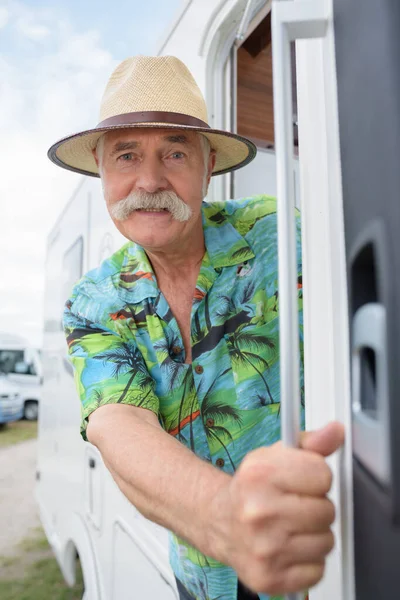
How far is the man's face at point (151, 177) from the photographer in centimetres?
148

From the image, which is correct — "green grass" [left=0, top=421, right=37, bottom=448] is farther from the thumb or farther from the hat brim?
the thumb

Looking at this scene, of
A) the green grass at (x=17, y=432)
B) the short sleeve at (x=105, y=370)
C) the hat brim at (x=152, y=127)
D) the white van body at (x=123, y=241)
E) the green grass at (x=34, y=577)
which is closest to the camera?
the white van body at (x=123, y=241)

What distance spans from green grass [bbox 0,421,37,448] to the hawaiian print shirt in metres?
11.2

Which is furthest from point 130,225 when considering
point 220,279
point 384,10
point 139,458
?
point 384,10

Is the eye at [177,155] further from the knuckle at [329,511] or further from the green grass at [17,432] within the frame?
the green grass at [17,432]

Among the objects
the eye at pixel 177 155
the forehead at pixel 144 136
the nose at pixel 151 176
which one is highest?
the forehead at pixel 144 136

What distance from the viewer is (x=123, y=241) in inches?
96.1

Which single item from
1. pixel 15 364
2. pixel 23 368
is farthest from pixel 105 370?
pixel 15 364

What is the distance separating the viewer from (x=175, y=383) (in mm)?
1473

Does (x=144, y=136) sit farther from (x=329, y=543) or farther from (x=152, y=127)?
(x=329, y=543)

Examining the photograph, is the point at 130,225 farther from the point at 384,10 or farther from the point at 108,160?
the point at 384,10

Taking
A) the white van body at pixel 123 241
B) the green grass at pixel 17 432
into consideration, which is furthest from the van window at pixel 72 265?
the green grass at pixel 17 432

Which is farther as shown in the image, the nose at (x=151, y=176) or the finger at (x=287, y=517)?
the nose at (x=151, y=176)

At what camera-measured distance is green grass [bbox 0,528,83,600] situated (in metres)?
4.43
